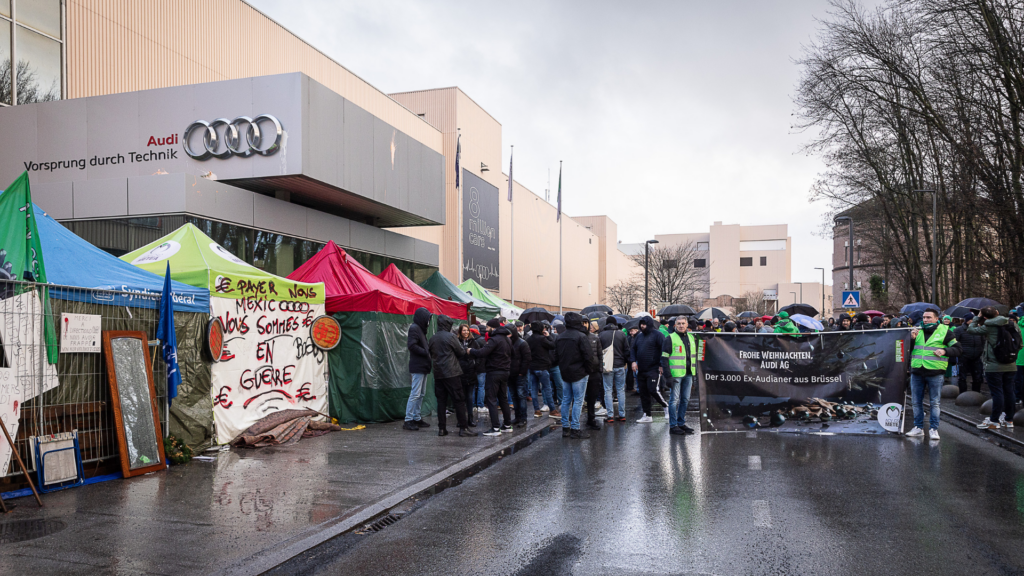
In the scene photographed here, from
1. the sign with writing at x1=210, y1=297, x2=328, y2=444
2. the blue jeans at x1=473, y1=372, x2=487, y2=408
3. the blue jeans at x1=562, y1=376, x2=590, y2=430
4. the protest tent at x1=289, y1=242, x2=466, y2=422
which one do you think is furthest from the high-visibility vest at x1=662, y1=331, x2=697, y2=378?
the sign with writing at x1=210, y1=297, x2=328, y2=444

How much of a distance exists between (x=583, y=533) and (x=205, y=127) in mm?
15599

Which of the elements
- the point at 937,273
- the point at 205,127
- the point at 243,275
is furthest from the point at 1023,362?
the point at 937,273

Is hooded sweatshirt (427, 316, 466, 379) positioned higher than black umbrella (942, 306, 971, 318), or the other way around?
black umbrella (942, 306, 971, 318)

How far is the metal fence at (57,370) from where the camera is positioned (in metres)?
7.27

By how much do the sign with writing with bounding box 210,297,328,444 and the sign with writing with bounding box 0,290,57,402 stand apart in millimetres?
2805

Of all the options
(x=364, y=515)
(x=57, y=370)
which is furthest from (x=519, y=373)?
(x=57, y=370)

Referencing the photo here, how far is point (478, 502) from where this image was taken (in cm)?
720

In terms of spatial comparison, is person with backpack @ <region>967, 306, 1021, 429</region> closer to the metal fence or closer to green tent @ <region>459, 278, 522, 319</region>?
the metal fence

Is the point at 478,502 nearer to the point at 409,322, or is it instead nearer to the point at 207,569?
the point at 207,569

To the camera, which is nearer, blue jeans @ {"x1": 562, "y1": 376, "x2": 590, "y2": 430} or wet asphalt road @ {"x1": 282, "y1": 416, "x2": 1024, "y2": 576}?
wet asphalt road @ {"x1": 282, "y1": 416, "x2": 1024, "y2": 576}

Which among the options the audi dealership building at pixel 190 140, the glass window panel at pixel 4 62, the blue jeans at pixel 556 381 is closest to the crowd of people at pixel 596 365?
the blue jeans at pixel 556 381

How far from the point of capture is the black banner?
11078mm

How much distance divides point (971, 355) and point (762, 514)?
36.1ft

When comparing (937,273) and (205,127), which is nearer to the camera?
(205,127)
